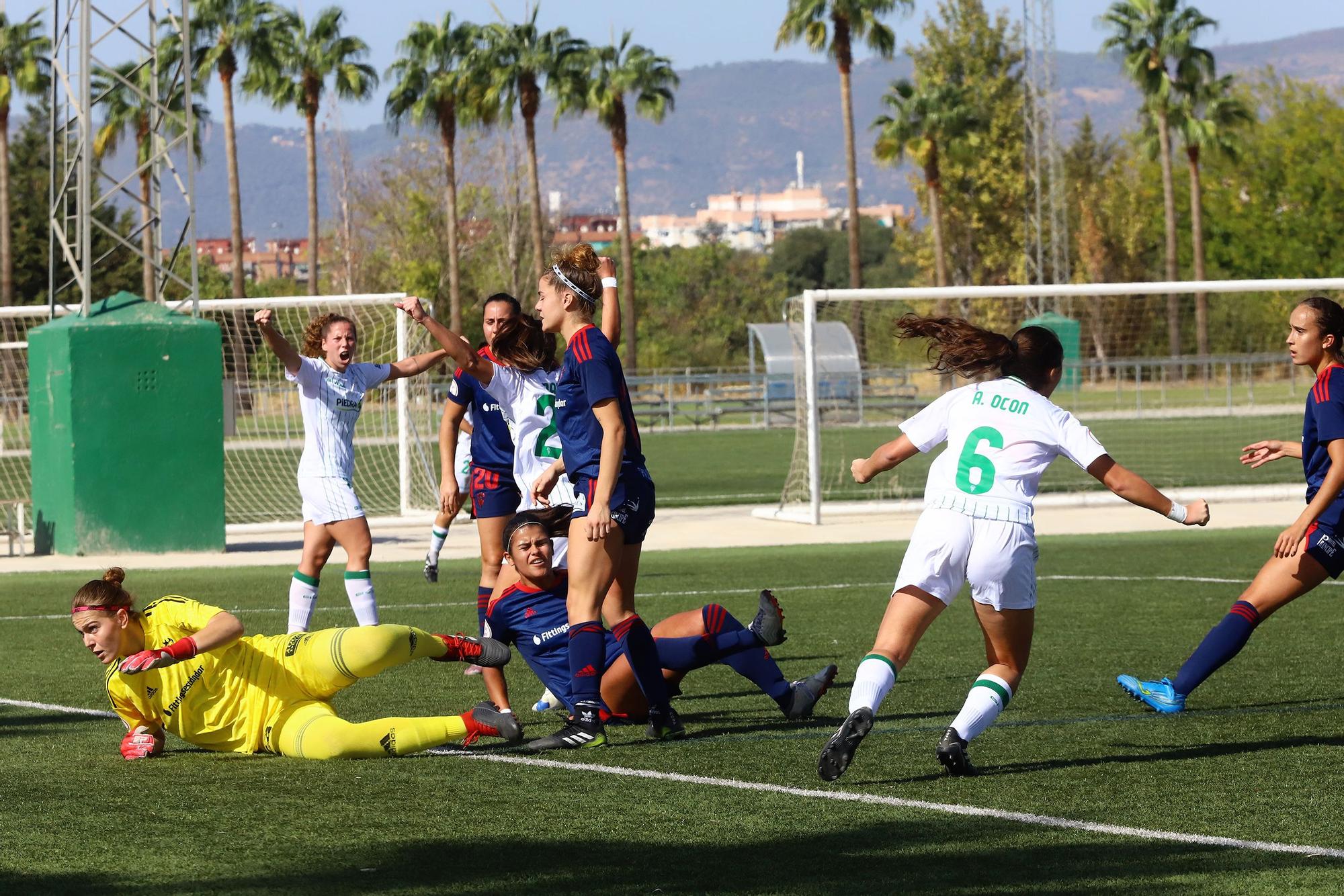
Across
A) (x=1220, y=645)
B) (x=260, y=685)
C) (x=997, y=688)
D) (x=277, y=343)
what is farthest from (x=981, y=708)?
(x=277, y=343)

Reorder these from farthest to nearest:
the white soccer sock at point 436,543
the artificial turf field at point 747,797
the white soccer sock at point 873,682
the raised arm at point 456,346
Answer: the white soccer sock at point 436,543, the raised arm at point 456,346, the white soccer sock at point 873,682, the artificial turf field at point 747,797

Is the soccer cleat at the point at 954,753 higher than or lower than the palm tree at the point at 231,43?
lower

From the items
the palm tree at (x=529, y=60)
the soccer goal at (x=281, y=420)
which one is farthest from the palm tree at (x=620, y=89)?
the soccer goal at (x=281, y=420)

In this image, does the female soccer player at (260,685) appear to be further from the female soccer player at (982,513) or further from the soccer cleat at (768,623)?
the female soccer player at (982,513)

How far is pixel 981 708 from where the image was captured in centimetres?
611

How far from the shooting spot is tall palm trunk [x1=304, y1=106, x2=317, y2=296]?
52875mm

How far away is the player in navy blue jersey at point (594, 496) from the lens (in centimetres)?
667

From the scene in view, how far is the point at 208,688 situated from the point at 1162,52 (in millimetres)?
55568

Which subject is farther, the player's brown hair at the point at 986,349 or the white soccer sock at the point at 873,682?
the player's brown hair at the point at 986,349

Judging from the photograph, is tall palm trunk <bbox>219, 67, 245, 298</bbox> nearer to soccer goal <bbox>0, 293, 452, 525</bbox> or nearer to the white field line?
soccer goal <bbox>0, 293, 452, 525</bbox>

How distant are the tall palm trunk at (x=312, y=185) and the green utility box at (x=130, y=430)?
3606 centimetres

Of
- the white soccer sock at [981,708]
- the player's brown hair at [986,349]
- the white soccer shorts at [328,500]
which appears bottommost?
the white soccer sock at [981,708]

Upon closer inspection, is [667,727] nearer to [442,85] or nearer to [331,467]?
[331,467]

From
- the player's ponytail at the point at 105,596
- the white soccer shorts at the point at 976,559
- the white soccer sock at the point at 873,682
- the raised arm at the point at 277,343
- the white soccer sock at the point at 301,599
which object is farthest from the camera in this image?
the white soccer sock at the point at 301,599
